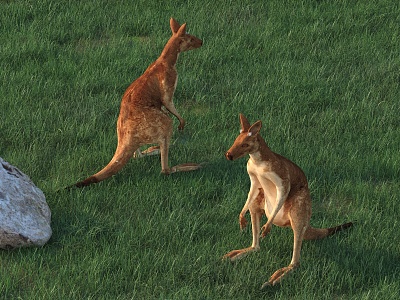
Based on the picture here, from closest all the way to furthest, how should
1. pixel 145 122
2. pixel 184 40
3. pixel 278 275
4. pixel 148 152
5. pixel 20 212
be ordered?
pixel 278 275, pixel 20 212, pixel 145 122, pixel 148 152, pixel 184 40

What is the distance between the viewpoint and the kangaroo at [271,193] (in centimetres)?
784

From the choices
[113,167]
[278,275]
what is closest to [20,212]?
[113,167]

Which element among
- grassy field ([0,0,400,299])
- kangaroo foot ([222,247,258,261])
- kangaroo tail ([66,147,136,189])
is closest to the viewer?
grassy field ([0,0,400,299])

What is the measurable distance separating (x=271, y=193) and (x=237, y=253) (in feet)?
1.92

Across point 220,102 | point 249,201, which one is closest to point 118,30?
point 220,102

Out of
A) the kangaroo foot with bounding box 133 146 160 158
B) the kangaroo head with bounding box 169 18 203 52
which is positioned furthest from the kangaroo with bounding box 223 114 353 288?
the kangaroo head with bounding box 169 18 203 52

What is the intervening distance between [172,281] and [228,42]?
17.7 feet

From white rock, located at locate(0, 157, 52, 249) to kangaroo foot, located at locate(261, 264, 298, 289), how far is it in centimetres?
186

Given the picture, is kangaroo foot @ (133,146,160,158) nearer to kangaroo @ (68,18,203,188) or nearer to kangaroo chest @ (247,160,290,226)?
kangaroo @ (68,18,203,188)

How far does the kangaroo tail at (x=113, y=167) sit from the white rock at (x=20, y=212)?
515mm

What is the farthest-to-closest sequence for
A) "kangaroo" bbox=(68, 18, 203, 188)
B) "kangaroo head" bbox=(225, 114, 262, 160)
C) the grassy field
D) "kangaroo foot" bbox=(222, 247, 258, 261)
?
"kangaroo" bbox=(68, 18, 203, 188), "kangaroo foot" bbox=(222, 247, 258, 261), the grassy field, "kangaroo head" bbox=(225, 114, 262, 160)

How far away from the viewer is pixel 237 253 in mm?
8219

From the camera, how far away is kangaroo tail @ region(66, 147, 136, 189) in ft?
30.1

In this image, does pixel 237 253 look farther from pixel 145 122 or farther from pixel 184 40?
pixel 184 40
